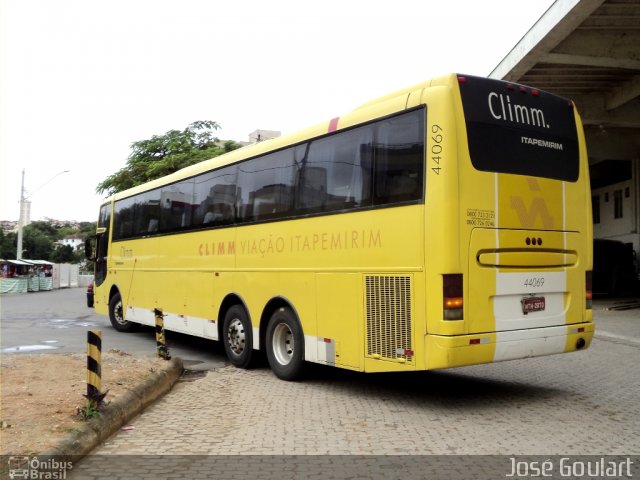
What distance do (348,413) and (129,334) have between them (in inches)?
380

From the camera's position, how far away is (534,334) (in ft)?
22.7

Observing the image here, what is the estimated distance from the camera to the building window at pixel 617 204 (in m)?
31.5

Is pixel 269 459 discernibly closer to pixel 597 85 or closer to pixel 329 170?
pixel 329 170

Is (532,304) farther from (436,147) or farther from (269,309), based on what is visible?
(269,309)

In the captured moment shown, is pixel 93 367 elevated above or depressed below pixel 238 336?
above

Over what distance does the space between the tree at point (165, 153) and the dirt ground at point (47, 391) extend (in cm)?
2170

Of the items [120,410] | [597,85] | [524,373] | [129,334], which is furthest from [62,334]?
[597,85]

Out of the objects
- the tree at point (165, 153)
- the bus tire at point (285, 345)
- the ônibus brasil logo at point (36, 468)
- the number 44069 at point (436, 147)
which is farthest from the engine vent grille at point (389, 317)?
the tree at point (165, 153)

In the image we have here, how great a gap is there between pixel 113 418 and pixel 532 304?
4707 millimetres

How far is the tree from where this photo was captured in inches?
1189

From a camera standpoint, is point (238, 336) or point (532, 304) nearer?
point (532, 304)

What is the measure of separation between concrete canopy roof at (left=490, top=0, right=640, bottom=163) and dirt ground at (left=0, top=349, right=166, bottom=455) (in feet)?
41.1

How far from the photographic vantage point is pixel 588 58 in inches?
656

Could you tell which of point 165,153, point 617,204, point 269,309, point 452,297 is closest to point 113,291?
point 269,309
